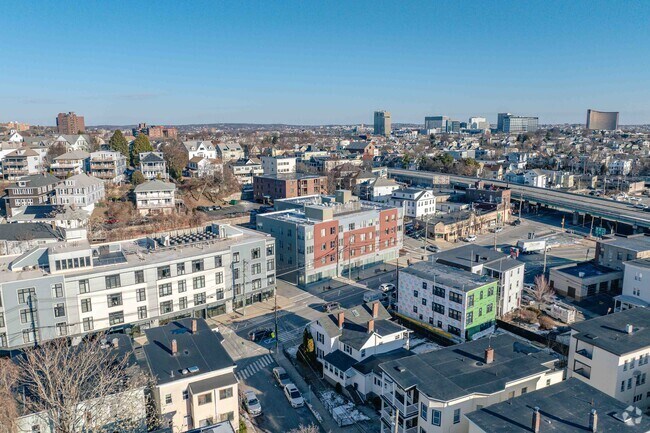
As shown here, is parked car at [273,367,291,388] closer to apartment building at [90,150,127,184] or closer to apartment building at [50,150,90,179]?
apartment building at [90,150,127,184]

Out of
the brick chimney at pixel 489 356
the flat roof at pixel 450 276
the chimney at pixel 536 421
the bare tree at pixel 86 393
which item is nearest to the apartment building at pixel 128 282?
the bare tree at pixel 86 393

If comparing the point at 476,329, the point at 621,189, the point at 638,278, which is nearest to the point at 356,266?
the point at 476,329

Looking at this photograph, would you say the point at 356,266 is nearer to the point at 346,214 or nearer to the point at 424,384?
the point at 346,214

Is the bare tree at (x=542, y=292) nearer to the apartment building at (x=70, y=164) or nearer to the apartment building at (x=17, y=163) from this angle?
the apartment building at (x=70, y=164)

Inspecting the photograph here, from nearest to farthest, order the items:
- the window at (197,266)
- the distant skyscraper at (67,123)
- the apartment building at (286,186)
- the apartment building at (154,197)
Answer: the window at (197,266) < the apartment building at (154,197) < the apartment building at (286,186) < the distant skyscraper at (67,123)

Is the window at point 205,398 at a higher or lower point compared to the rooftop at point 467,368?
lower

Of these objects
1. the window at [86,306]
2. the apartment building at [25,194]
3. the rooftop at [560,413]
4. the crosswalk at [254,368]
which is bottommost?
the crosswalk at [254,368]

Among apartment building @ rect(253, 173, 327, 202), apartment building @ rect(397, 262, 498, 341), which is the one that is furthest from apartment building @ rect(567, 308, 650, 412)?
apartment building @ rect(253, 173, 327, 202)
